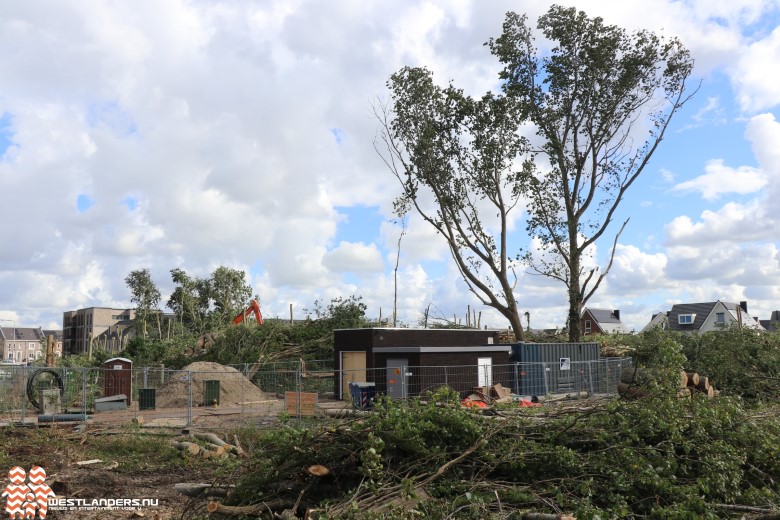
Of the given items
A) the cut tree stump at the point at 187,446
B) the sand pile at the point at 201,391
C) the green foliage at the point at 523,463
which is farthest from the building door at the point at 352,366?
the green foliage at the point at 523,463

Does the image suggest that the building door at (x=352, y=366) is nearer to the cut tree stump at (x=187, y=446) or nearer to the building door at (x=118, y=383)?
the building door at (x=118, y=383)

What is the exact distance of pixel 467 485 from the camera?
24.7ft

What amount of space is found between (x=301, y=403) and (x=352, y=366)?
7668mm

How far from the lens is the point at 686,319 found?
61750mm

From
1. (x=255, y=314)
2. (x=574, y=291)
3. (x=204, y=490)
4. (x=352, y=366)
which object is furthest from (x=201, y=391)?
(x=204, y=490)

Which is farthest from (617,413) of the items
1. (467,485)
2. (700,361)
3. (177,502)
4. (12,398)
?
(12,398)

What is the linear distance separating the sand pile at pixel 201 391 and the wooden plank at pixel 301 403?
5.81 metres

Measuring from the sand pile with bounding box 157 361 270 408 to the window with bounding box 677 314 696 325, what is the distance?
46849 millimetres

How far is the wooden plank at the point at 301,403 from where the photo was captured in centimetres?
1858

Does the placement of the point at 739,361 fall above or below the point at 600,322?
below

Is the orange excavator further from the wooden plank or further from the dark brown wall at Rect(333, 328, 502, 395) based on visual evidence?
the wooden plank

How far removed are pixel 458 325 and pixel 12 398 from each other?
23414mm

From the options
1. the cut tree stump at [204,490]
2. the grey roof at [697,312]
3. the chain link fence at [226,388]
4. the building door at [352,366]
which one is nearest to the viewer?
the cut tree stump at [204,490]

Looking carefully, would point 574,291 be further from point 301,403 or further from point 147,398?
point 147,398
